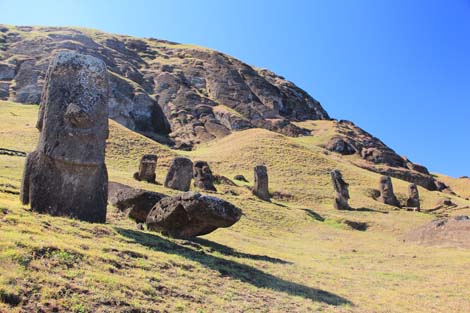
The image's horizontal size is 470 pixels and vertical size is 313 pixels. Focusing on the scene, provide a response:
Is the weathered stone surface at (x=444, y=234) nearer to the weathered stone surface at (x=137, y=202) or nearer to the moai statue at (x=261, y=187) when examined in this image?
the moai statue at (x=261, y=187)

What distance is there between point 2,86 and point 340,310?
286ft

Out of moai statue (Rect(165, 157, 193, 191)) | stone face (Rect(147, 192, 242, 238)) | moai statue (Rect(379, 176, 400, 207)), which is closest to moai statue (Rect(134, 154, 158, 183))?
moai statue (Rect(165, 157, 193, 191))

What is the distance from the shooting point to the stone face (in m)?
15.4

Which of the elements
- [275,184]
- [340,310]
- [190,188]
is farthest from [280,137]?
[340,310]

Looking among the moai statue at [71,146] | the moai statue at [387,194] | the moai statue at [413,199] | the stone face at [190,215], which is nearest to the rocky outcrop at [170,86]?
the moai statue at [387,194]

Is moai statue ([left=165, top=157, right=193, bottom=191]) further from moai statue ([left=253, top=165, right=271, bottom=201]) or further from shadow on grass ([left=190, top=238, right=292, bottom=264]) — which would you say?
shadow on grass ([left=190, top=238, right=292, bottom=264])

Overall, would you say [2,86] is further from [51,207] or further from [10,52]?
[51,207]

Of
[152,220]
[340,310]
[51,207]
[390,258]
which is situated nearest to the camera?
[340,310]

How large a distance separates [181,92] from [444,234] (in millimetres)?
86073

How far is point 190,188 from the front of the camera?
35469 mm

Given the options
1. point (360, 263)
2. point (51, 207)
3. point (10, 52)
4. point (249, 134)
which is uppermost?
point (10, 52)

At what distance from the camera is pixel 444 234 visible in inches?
1024

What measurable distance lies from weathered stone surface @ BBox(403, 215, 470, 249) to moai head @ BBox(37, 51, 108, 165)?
60.7ft

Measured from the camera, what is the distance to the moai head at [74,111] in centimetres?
1409
